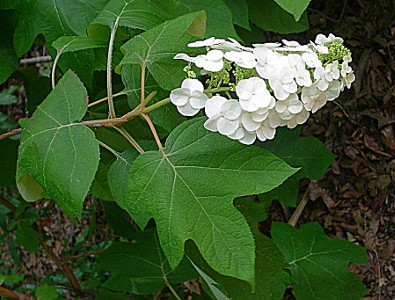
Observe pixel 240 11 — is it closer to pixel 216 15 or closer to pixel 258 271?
pixel 216 15

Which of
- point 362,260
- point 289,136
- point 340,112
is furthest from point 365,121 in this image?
point 362,260

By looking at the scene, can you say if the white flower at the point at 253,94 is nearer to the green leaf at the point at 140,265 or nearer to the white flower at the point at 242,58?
the white flower at the point at 242,58

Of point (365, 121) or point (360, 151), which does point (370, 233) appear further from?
point (365, 121)

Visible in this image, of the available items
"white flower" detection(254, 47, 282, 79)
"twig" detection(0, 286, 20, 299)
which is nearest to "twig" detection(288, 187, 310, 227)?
"twig" detection(0, 286, 20, 299)

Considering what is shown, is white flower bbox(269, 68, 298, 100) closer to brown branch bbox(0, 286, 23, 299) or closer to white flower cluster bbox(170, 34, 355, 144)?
white flower cluster bbox(170, 34, 355, 144)

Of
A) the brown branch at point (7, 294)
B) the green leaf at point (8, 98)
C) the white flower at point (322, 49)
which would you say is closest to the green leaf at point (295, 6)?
the white flower at point (322, 49)
